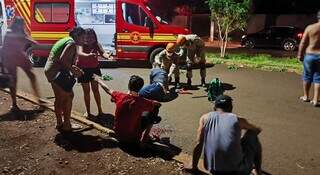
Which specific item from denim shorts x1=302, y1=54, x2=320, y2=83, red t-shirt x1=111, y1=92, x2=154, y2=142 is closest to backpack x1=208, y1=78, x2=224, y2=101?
denim shorts x1=302, y1=54, x2=320, y2=83

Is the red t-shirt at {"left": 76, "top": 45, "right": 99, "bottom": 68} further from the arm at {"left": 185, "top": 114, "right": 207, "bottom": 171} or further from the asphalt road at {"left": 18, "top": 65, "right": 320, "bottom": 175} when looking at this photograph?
the arm at {"left": 185, "top": 114, "right": 207, "bottom": 171}

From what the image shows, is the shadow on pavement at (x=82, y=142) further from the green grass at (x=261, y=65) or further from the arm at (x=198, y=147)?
the green grass at (x=261, y=65)

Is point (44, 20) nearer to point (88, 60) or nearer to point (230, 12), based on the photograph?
point (230, 12)

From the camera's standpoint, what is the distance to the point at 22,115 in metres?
8.85

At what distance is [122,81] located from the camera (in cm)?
1273

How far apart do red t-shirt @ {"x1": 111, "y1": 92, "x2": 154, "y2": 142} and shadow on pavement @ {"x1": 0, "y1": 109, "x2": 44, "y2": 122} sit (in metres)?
2.49

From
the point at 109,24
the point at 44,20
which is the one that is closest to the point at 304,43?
the point at 109,24

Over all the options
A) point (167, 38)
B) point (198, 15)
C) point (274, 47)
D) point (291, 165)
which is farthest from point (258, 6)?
point (291, 165)

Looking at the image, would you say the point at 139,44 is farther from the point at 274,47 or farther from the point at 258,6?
the point at 258,6

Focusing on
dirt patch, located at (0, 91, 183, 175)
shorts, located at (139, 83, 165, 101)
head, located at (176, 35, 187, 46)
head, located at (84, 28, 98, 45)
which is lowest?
dirt patch, located at (0, 91, 183, 175)

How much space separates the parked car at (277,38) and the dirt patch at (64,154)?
1979cm

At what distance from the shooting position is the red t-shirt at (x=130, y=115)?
6.69 metres

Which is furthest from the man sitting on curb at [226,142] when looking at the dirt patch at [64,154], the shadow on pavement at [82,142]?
the shadow on pavement at [82,142]

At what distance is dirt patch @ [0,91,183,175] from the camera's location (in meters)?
6.25
